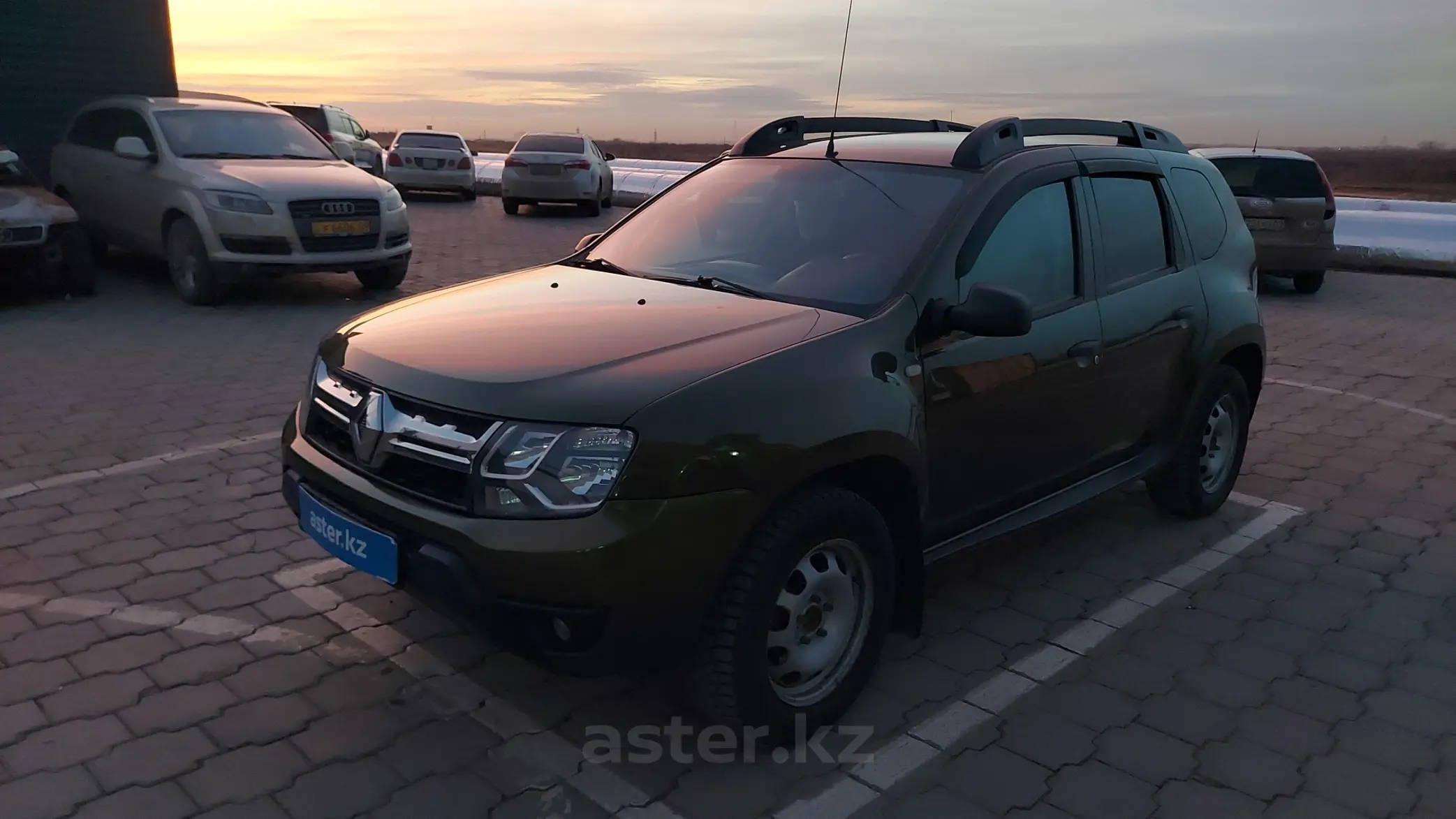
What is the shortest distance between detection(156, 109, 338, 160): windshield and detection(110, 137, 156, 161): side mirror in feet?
0.67

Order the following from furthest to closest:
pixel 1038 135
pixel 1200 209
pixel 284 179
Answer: pixel 284 179 < pixel 1200 209 < pixel 1038 135

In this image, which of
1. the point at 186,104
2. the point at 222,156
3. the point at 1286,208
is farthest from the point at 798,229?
the point at 1286,208

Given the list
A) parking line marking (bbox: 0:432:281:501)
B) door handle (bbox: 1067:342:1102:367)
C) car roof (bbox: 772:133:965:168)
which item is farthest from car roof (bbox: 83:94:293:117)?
door handle (bbox: 1067:342:1102:367)

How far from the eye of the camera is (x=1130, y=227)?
14.2 feet

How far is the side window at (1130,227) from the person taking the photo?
13.6ft

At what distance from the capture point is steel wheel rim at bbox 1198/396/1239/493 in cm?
493

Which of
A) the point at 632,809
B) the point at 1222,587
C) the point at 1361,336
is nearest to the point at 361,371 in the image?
the point at 632,809

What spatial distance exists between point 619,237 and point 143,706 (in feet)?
7.75

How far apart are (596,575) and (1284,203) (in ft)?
37.9

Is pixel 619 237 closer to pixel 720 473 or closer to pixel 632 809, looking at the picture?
pixel 720 473

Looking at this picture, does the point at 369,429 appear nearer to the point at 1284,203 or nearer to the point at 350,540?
the point at 350,540

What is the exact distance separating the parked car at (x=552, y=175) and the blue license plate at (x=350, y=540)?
16501 mm

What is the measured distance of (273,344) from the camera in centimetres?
816

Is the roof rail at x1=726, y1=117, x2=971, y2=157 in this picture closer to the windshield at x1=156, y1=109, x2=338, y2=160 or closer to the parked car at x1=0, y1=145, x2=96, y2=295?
the windshield at x1=156, y1=109, x2=338, y2=160
